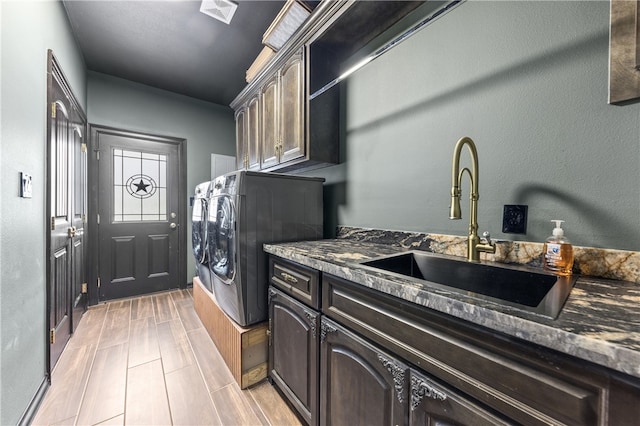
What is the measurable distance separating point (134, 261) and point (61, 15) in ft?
8.25

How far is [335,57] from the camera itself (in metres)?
1.91

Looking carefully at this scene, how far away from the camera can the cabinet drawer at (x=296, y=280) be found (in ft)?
3.85

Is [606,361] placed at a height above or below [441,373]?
above

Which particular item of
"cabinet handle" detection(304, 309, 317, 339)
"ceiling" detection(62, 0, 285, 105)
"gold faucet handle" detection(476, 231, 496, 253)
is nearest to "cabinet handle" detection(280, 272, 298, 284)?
"cabinet handle" detection(304, 309, 317, 339)

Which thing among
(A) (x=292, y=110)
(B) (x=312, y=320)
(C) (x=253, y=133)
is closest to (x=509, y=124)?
(B) (x=312, y=320)

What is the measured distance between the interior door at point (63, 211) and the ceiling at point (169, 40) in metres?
0.61

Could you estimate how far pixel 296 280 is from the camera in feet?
4.27

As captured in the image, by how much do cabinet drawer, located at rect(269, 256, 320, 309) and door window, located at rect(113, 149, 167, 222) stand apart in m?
2.64

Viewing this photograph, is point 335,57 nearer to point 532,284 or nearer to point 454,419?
point 532,284

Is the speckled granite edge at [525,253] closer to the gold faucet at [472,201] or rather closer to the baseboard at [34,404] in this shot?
the gold faucet at [472,201]

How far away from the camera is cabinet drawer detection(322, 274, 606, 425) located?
490mm

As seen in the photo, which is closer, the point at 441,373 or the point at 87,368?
the point at 441,373

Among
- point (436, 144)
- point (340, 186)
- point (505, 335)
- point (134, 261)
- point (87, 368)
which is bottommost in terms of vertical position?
point (87, 368)

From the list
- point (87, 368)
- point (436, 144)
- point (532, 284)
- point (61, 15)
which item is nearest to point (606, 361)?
point (532, 284)
